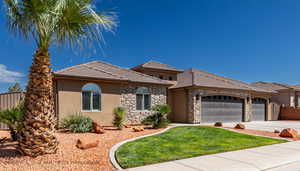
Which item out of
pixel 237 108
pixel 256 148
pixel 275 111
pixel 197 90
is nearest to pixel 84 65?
pixel 197 90

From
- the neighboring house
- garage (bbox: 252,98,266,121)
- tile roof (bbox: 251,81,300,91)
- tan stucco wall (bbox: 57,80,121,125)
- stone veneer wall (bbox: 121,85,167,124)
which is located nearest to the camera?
tan stucco wall (bbox: 57,80,121,125)

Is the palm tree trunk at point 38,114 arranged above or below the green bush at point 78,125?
above

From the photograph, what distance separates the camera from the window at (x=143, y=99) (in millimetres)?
16081

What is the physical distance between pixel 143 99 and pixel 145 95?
0.37m

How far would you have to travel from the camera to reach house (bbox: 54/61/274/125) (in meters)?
13.4

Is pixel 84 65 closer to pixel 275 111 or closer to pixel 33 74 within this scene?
pixel 33 74

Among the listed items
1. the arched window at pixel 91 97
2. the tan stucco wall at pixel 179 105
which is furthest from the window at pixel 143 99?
the tan stucco wall at pixel 179 105

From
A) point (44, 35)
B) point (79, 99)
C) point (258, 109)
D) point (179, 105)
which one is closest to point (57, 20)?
point (44, 35)

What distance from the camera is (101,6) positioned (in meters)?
6.28

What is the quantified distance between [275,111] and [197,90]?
1416 centimetres

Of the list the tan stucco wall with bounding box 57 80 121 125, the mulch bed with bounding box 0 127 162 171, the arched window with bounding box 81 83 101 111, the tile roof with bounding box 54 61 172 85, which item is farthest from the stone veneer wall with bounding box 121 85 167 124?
the mulch bed with bounding box 0 127 162 171

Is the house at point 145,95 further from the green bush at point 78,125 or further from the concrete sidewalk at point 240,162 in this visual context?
the concrete sidewalk at point 240,162

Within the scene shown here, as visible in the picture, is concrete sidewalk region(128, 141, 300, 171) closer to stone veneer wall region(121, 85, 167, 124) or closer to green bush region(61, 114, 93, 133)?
green bush region(61, 114, 93, 133)

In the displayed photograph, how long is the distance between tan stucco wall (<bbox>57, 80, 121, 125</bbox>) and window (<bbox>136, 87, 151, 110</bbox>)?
5.80 feet
